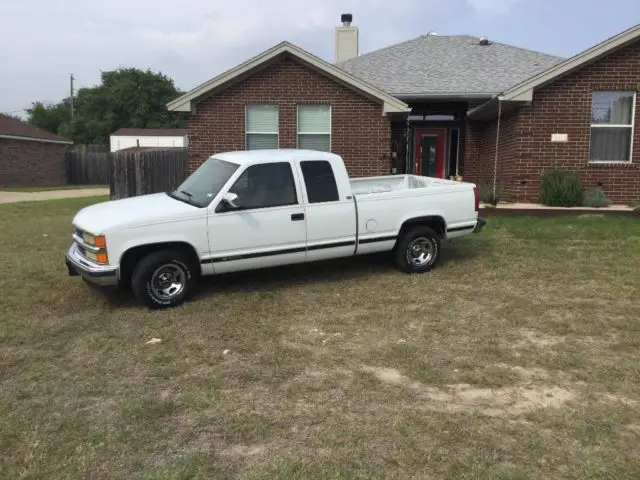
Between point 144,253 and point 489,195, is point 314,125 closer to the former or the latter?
point 489,195

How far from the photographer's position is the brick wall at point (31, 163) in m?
31.4

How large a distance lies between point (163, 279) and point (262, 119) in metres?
9.84

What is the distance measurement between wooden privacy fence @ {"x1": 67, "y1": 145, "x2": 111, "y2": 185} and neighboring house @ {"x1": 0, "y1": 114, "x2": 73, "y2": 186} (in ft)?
1.62

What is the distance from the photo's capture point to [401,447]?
3432 millimetres

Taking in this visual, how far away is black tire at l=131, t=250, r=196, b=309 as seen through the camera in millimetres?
6113

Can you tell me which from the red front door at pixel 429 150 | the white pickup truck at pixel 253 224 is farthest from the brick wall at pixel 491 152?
the white pickup truck at pixel 253 224

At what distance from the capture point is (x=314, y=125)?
1545cm

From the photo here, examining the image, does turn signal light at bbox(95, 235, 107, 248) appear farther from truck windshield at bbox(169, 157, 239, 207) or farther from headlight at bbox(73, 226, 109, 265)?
truck windshield at bbox(169, 157, 239, 207)

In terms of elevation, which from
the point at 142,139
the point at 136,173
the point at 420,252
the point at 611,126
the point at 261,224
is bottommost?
the point at 420,252

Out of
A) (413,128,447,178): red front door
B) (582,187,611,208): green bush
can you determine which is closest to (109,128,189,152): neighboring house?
(413,128,447,178): red front door

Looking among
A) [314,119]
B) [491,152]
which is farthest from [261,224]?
[491,152]

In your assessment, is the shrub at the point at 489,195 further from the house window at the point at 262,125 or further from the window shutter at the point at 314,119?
the house window at the point at 262,125

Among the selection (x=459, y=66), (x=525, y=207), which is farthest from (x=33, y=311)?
(x=459, y=66)

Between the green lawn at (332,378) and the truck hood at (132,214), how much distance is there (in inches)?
37.7
